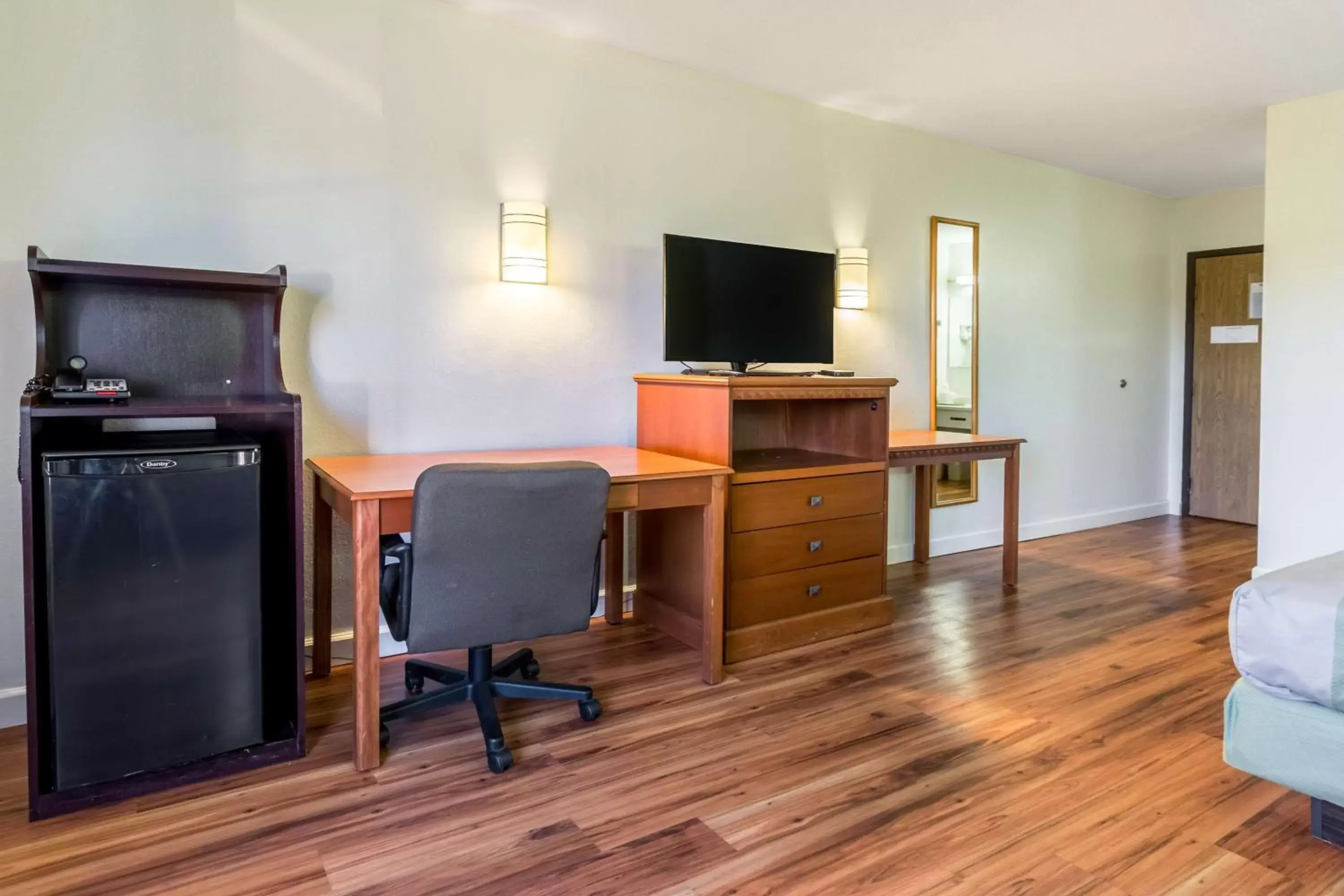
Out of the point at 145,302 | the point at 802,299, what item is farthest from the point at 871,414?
the point at 145,302

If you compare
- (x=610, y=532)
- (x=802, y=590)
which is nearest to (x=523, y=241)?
(x=610, y=532)

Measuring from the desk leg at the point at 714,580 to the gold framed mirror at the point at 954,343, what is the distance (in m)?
2.09

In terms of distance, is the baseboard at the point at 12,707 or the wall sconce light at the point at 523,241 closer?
the baseboard at the point at 12,707

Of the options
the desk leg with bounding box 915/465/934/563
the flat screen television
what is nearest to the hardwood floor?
the flat screen television

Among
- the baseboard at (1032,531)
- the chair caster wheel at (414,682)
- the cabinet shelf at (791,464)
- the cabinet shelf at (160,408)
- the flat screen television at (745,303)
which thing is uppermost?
the flat screen television at (745,303)

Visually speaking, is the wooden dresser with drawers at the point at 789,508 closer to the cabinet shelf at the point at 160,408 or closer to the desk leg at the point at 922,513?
the desk leg at the point at 922,513

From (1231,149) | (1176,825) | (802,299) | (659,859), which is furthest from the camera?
(1231,149)

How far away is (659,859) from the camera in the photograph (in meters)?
1.66

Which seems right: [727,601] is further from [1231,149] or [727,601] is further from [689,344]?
[1231,149]

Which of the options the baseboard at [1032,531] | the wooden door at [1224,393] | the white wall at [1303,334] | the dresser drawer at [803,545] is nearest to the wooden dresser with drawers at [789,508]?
the dresser drawer at [803,545]

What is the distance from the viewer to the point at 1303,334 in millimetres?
3752

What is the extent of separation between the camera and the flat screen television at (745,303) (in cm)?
313

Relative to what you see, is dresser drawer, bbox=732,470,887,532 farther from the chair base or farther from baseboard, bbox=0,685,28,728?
baseboard, bbox=0,685,28,728

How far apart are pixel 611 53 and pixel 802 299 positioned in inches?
49.1
